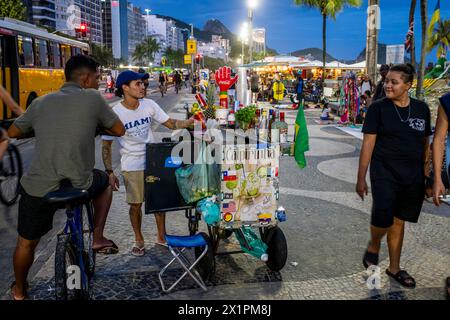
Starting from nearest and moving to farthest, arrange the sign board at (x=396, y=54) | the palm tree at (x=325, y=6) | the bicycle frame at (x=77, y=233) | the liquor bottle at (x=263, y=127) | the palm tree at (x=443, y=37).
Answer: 1. the bicycle frame at (x=77, y=233)
2. the liquor bottle at (x=263, y=127)
3. the sign board at (x=396, y=54)
4. the palm tree at (x=325, y=6)
5. the palm tree at (x=443, y=37)

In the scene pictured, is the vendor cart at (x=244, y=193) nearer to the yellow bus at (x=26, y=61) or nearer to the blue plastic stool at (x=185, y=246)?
the blue plastic stool at (x=185, y=246)

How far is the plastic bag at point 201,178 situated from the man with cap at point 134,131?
455 mm

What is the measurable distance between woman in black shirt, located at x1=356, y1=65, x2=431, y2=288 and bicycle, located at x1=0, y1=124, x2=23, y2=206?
5.00 metres

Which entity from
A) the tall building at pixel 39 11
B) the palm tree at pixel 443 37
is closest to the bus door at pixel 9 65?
the palm tree at pixel 443 37

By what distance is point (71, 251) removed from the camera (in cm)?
344

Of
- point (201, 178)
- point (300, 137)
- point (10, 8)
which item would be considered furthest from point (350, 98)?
point (10, 8)

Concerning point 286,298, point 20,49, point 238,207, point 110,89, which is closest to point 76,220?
point 238,207

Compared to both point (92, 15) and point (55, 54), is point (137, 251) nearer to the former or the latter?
point (55, 54)

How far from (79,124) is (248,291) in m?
1.98

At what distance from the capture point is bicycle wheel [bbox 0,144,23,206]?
666cm

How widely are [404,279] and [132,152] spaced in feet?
9.29

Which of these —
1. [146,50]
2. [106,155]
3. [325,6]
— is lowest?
[106,155]

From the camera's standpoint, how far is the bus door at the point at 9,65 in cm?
1459
